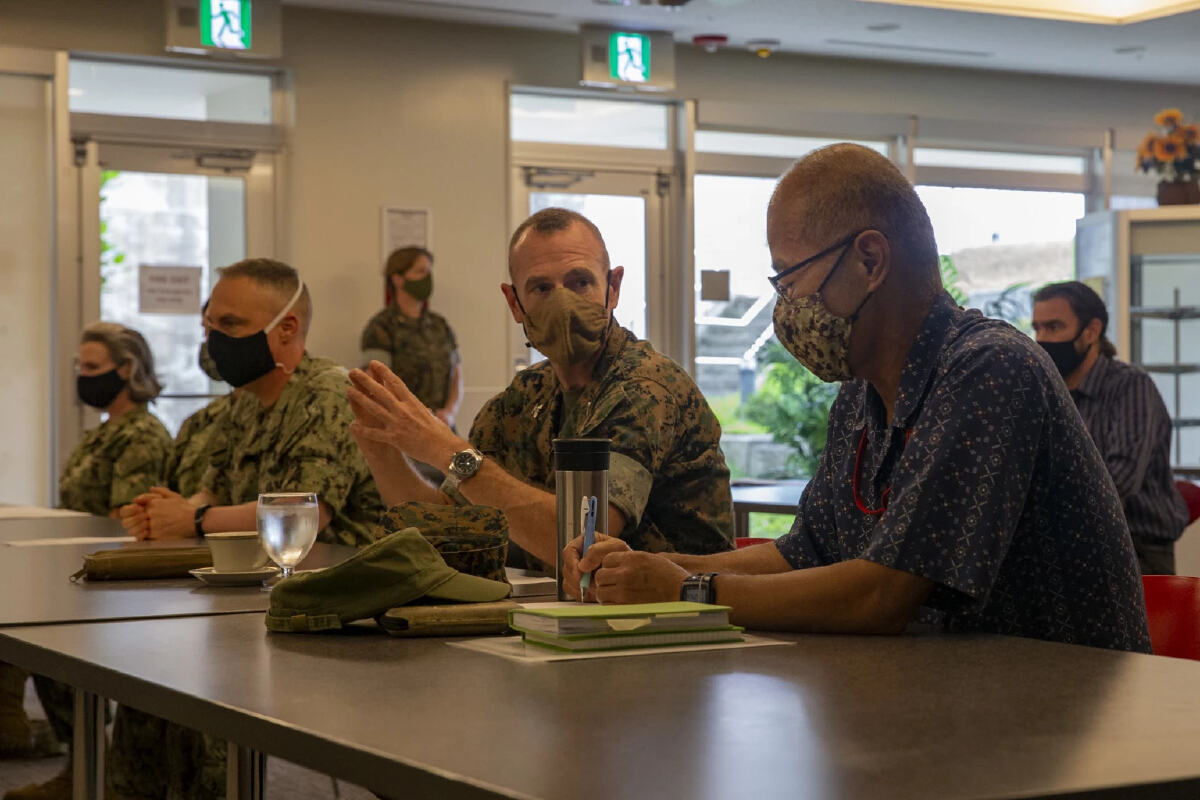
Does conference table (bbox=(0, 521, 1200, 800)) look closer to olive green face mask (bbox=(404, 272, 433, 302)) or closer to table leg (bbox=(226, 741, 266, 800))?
table leg (bbox=(226, 741, 266, 800))

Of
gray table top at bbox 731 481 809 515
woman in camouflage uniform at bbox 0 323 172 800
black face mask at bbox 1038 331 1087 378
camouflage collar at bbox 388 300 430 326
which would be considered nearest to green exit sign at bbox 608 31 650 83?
camouflage collar at bbox 388 300 430 326

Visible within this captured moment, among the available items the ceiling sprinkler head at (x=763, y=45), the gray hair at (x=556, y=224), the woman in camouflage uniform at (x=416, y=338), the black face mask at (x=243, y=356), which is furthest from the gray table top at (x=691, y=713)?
the ceiling sprinkler head at (x=763, y=45)

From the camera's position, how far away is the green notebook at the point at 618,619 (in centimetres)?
150

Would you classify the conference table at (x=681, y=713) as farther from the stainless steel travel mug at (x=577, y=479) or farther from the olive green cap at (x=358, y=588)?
the stainless steel travel mug at (x=577, y=479)

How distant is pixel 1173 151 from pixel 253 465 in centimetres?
685

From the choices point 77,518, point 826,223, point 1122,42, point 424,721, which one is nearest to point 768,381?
point 1122,42

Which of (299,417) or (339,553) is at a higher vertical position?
(299,417)

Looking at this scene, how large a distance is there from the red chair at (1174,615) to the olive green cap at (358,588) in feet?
3.21

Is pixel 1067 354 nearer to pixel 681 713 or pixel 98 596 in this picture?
pixel 98 596

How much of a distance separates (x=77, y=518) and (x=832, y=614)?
2.68 m

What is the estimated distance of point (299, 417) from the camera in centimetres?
312

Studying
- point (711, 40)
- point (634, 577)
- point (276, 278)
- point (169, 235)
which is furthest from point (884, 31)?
point (634, 577)

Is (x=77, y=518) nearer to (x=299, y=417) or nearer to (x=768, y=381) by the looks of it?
(x=299, y=417)

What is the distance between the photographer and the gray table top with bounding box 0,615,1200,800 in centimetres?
97
